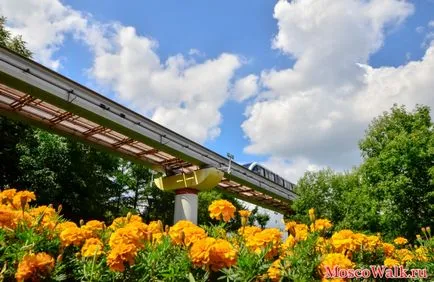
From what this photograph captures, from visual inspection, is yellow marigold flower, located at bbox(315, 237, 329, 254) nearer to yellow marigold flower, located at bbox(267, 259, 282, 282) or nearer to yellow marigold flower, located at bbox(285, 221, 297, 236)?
yellow marigold flower, located at bbox(285, 221, 297, 236)

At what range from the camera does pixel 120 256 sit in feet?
6.86

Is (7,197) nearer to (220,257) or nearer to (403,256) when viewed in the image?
(220,257)

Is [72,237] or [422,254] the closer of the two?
[72,237]

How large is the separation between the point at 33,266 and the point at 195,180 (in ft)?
57.7

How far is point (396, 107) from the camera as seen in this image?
22.9 m

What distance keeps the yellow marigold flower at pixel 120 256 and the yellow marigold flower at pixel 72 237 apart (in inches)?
17.8

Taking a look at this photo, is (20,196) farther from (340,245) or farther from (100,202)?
(100,202)

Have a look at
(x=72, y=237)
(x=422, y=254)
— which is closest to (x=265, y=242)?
(x=72, y=237)

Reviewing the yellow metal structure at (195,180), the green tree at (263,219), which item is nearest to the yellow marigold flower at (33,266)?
the yellow metal structure at (195,180)

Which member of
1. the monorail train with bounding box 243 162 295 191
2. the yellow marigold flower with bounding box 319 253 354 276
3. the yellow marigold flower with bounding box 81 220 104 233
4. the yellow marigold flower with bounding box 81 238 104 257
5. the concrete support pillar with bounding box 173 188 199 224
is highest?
the monorail train with bounding box 243 162 295 191

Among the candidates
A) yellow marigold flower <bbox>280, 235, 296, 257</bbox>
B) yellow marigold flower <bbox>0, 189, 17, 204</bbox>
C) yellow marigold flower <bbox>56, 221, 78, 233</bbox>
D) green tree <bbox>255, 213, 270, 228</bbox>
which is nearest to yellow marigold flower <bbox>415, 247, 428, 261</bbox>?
yellow marigold flower <bbox>280, 235, 296, 257</bbox>

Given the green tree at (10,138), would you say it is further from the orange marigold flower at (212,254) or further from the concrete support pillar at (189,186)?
the orange marigold flower at (212,254)

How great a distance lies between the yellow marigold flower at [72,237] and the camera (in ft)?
8.04

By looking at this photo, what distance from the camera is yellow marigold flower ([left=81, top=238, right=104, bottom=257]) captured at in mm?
2276
